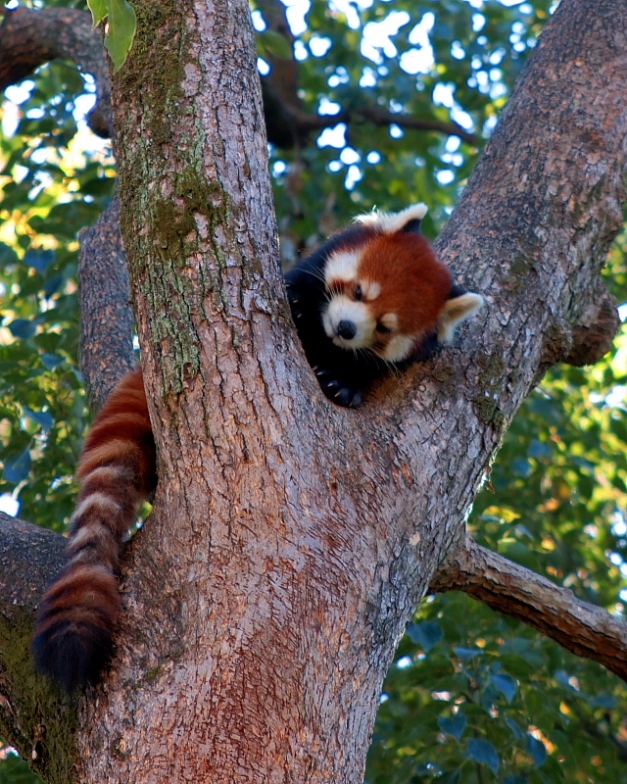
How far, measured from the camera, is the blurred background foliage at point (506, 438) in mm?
3256

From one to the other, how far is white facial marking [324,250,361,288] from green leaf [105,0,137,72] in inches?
74.2

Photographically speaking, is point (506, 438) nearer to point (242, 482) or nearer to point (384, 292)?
point (384, 292)

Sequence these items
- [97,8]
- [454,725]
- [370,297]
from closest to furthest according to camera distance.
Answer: [97,8], [454,725], [370,297]

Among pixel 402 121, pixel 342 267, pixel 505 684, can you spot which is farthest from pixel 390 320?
pixel 402 121

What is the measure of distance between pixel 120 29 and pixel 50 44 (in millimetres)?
2918

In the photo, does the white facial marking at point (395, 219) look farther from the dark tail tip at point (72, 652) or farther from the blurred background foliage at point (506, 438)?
the dark tail tip at point (72, 652)

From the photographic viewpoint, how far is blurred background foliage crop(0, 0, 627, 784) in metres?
3.26

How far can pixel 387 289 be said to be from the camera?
3.41m

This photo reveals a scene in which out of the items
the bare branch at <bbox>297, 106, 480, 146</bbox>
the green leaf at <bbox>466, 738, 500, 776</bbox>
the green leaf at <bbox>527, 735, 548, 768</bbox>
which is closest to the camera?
the green leaf at <bbox>466, 738, 500, 776</bbox>

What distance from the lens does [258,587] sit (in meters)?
1.95

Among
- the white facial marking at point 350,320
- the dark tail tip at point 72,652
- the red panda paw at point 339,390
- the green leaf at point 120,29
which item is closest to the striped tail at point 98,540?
the dark tail tip at point 72,652

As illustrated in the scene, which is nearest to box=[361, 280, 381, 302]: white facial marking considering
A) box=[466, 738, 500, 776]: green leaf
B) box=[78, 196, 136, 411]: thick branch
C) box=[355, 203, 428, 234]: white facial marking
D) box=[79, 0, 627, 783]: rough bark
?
box=[355, 203, 428, 234]: white facial marking

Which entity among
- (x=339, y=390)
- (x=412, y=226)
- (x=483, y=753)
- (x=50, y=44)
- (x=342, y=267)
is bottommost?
(x=483, y=753)

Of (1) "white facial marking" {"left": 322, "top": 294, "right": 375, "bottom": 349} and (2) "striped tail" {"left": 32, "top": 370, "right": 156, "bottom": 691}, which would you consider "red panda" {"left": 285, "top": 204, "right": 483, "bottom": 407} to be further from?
(2) "striped tail" {"left": 32, "top": 370, "right": 156, "bottom": 691}
